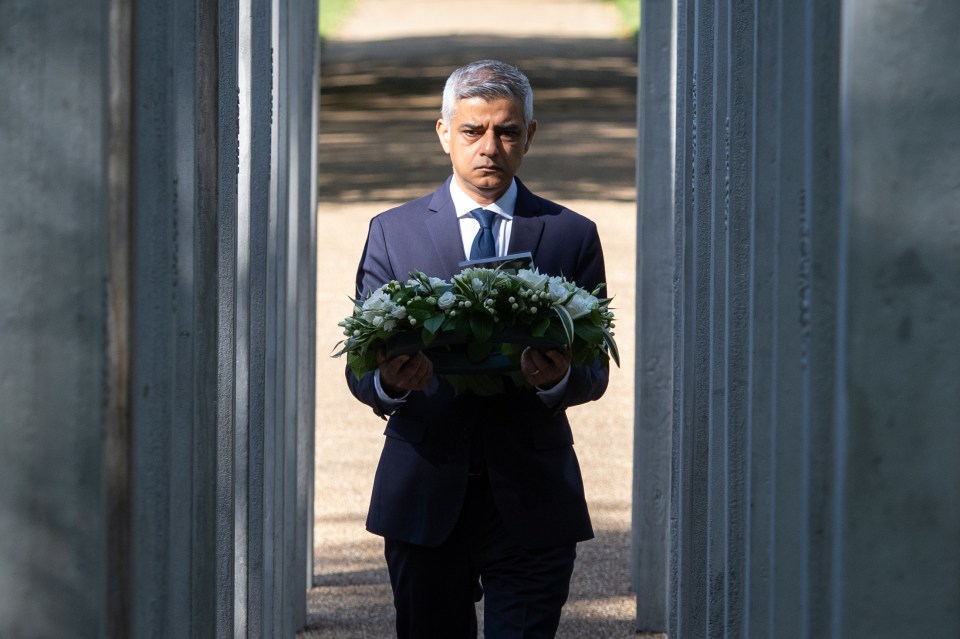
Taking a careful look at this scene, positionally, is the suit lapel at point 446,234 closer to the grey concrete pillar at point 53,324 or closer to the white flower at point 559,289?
the white flower at point 559,289

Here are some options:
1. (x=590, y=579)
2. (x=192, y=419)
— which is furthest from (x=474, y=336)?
(x=590, y=579)

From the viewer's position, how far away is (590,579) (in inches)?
280


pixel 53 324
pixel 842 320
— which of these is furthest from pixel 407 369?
pixel 842 320

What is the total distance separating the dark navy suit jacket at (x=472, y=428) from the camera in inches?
164

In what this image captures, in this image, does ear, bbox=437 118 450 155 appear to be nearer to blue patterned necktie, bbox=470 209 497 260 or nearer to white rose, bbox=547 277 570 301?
blue patterned necktie, bbox=470 209 497 260

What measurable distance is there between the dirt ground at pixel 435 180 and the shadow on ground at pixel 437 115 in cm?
4

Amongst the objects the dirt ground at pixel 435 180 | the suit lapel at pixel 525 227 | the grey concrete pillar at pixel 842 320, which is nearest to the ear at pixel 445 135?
the suit lapel at pixel 525 227

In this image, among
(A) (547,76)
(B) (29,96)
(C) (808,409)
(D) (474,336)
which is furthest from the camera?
(A) (547,76)

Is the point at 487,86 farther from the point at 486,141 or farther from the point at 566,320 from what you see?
the point at 566,320

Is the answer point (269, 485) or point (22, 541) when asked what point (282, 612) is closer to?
point (269, 485)

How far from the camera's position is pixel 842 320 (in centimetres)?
214

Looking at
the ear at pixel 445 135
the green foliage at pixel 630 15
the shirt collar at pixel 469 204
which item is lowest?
the shirt collar at pixel 469 204

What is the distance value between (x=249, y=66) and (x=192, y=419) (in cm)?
187

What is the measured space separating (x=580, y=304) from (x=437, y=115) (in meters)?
22.3
